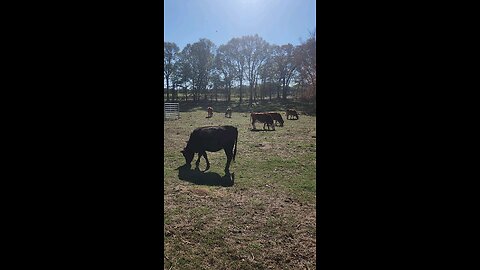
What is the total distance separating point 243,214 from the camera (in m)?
3.46

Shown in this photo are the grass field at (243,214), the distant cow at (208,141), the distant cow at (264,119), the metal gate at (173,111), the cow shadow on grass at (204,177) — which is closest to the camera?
the grass field at (243,214)

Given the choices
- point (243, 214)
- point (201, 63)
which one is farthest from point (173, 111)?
point (243, 214)

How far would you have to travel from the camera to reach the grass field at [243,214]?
95.3 inches

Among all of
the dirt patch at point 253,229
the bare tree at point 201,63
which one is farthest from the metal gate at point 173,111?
the dirt patch at point 253,229

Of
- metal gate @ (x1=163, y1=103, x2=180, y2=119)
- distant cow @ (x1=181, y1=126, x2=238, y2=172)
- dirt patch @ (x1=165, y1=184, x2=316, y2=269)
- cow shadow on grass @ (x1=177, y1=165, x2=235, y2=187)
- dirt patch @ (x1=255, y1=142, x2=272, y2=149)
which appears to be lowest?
dirt patch @ (x1=165, y1=184, x2=316, y2=269)

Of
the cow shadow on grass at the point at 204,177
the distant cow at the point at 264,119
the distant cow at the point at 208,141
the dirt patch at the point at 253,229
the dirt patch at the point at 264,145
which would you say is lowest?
the dirt patch at the point at 253,229

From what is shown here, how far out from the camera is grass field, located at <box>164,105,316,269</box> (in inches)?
95.3

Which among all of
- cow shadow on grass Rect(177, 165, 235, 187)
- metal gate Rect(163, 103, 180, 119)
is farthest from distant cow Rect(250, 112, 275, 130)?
cow shadow on grass Rect(177, 165, 235, 187)

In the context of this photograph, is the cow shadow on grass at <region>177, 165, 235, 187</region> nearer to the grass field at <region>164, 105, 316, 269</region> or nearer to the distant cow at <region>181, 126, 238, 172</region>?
the grass field at <region>164, 105, 316, 269</region>

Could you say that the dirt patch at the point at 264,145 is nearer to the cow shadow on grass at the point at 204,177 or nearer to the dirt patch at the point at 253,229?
the cow shadow on grass at the point at 204,177

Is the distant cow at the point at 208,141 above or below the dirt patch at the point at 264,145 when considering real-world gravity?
above
